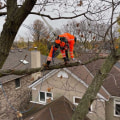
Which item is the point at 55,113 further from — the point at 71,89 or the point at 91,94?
A: the point at 91,94

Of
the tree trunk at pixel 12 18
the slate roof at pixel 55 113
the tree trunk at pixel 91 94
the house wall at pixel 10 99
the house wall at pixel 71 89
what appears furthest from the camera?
the house wall at pixel 10 99

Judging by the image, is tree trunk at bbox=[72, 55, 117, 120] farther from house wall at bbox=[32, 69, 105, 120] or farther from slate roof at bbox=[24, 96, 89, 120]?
house wall at bbox=[32, 69, 105, 120]

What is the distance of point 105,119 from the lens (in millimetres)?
9250

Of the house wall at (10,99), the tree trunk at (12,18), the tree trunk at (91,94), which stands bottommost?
the house wall at (10,99)

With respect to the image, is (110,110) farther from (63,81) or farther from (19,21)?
(19,21)

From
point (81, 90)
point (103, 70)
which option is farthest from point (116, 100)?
point (103, 70)

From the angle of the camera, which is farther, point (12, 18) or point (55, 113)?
point (55, 113)

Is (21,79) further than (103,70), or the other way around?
(21,79)

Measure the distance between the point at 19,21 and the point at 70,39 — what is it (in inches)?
58.4

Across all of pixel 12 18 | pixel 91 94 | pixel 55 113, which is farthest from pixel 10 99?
pixel 12 18

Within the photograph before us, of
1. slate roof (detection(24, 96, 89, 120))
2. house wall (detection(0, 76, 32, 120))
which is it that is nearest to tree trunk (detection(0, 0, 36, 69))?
slate roof (detection(24, 96, 89, 120))

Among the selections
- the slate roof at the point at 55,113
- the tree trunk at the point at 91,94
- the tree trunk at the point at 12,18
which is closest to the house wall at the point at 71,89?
the slate roof at the point at 55,113

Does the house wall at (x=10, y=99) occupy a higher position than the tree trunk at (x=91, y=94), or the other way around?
the tree trunk at (x=91, y=94)

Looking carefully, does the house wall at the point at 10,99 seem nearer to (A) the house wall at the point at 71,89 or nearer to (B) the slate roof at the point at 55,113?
(A) the house wall at the point at 71,89
